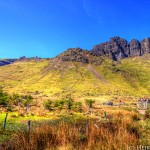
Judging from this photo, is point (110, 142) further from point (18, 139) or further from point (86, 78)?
point (86, 78)

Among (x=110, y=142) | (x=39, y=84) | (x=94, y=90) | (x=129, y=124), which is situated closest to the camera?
(x=110, y=142)

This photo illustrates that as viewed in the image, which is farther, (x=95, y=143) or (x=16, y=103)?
(x=16, y=103)

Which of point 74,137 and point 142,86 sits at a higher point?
point 142,86

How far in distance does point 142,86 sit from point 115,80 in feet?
75.2

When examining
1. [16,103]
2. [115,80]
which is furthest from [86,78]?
[16,103]

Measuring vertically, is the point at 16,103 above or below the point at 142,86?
below

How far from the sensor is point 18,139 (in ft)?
36.8

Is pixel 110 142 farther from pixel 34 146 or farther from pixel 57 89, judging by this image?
pixel 57 89

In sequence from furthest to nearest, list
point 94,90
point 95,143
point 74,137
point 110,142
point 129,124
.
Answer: point 94,90 < point 129,124 < point 74,137 < point 95,143 < point 110,142

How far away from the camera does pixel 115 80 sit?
19950cm

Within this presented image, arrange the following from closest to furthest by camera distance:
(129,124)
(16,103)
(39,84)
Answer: (129,124), (16,103), (39,84)

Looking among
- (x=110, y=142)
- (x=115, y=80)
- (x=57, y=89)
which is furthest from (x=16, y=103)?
(x=115, y=80)

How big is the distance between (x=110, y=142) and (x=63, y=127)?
3.07 meters

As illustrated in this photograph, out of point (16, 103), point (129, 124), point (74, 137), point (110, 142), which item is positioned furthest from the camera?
point (16, 103)
